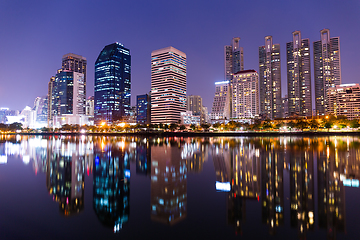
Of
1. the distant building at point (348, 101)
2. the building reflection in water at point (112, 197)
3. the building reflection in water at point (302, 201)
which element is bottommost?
the building reflection in water at point (112, 197)

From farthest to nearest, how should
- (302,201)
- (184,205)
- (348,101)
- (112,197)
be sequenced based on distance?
(348,101) → (112,197) → (184,205) → (302,201)

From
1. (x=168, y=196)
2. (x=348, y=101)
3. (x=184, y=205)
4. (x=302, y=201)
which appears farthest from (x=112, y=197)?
(x=348, y=101)

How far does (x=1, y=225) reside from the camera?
348 inches

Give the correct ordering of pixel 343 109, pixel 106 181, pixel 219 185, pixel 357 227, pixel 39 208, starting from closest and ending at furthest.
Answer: pixel 357 227 → pixel 39 208 → pixel 219 185 → pixel 106 181 → pixel 343 109

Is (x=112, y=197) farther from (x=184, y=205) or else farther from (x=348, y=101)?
(x=348, y=101)

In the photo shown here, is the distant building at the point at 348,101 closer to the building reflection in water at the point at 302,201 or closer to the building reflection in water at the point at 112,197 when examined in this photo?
the building reflection in water at the point at 302,201

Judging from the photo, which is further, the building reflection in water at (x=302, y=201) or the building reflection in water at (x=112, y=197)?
the building reflection in water at (x=112, y=197)

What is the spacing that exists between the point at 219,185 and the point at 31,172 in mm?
17291

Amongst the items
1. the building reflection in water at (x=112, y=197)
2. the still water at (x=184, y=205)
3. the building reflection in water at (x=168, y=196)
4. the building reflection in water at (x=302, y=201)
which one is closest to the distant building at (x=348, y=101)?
the still water at (x=184, y=205)

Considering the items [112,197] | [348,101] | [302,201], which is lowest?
[112,197]

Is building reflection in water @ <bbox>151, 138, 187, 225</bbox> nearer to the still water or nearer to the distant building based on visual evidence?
the still water

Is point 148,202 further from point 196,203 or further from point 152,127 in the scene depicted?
point 152,127

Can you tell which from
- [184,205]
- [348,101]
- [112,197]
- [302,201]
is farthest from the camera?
[348,101]

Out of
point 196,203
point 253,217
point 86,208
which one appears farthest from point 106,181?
point 253,217
